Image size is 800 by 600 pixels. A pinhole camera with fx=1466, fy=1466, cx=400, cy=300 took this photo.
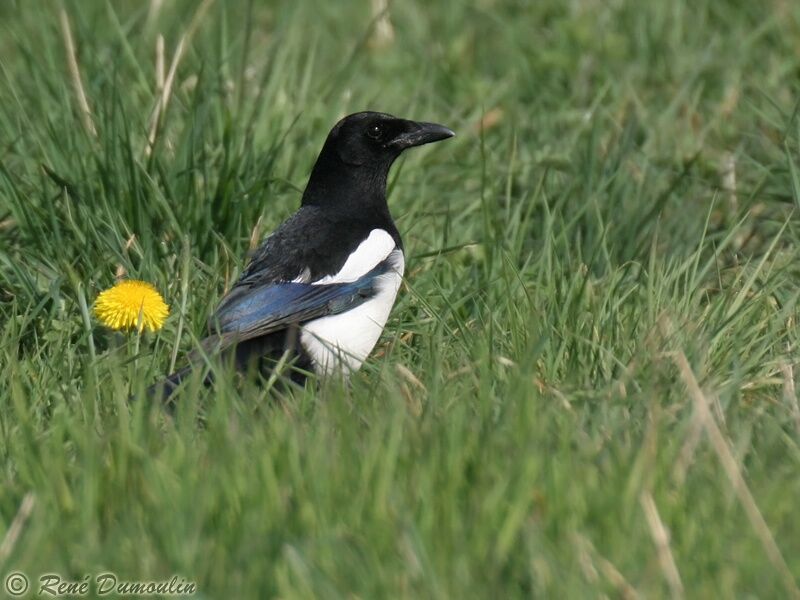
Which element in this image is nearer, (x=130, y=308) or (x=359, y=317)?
(x=130, y=308)

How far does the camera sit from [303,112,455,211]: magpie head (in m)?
4.41

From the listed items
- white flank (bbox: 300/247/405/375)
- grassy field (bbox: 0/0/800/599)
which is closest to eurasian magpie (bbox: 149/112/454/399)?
white flank (bbox: 300/247/405/375)

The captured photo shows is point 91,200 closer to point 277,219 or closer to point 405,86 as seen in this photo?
point 277,219

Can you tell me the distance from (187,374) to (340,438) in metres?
0.76

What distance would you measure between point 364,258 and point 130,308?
2.44 feet

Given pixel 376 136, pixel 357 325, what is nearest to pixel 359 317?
pixel 357 325

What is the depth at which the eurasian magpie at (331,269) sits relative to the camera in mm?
3840

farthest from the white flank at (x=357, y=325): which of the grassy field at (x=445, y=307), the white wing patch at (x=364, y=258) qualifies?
the grassy field at (x=445, y=307)

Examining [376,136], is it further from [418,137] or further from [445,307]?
[445,307]

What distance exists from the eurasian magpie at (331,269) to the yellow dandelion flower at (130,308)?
0.15m

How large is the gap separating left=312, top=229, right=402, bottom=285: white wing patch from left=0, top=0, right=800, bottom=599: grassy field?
0.16m

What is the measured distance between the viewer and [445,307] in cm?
394

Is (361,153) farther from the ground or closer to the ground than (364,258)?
farther from the ground

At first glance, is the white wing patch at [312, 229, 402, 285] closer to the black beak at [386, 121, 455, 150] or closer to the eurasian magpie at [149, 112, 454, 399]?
the eurasian magpie at [149, 112, 454, 399]
